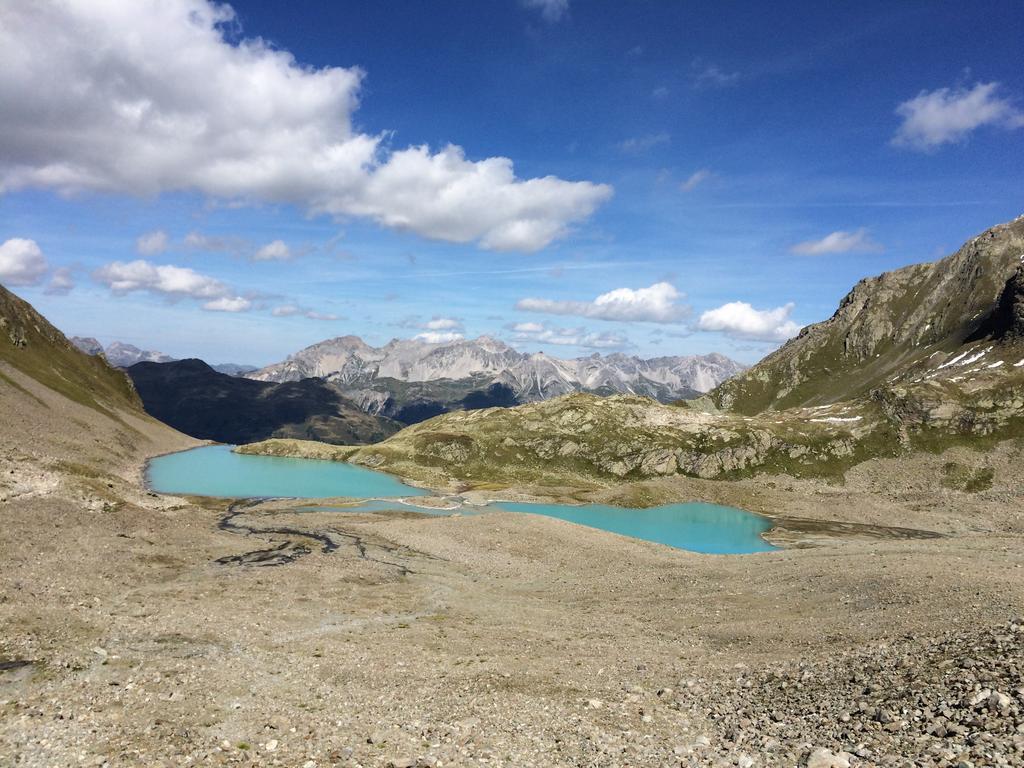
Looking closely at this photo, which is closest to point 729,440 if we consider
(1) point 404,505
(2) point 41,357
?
(1) point 404,505

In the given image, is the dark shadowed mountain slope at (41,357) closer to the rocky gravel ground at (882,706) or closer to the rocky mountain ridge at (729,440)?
the rocky mountain ridge at (729,440)

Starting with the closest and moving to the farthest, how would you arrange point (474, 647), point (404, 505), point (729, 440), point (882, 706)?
point (882, 706)
point (474, 647)
point (404, 505)
point (729, 440)

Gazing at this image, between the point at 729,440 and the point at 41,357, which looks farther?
the point at 41,357

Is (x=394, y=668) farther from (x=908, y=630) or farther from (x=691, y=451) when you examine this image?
(x=691, y=451)

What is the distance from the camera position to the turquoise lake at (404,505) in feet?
358

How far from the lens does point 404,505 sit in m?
121

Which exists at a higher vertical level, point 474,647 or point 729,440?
point 729,440

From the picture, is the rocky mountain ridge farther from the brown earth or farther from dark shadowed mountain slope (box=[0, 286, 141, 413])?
the brown earth

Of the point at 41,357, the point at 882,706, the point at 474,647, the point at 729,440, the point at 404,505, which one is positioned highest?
the point at 41,357

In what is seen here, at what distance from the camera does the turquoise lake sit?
10900 cm

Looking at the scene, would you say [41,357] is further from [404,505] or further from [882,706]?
[882,706]

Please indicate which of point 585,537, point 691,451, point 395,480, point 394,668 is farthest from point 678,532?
point 394,668

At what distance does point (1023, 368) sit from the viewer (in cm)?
17762

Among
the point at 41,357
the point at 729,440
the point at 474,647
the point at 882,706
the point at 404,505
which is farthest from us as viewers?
the point at 41,357
